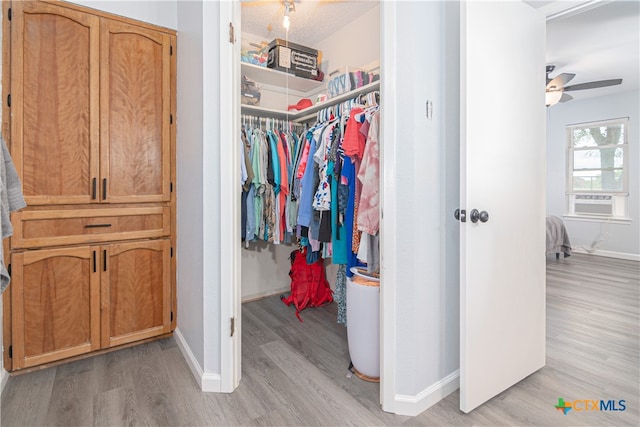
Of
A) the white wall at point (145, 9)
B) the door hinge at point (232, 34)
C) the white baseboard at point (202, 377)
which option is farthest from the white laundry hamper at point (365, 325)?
the white wall at point (145, 9)

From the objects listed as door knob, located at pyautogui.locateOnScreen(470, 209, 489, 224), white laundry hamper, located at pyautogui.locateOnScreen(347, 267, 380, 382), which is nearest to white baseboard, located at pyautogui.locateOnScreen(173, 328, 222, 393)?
white laundry hamper, located at pyautogui.locateOnScreen(347, 267, 380, 382)

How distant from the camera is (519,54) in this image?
1755 millimetres

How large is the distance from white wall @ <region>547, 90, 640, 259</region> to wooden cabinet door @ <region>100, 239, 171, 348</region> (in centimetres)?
636

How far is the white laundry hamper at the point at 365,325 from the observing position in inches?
69.5

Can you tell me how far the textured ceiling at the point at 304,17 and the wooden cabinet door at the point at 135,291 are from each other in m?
1.99

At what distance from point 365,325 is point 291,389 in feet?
1.67

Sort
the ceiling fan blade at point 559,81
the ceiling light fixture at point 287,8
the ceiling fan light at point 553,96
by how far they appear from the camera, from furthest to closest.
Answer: the ceiling fan light at point 553,96
the ceiling fan blade at point 559,81
the ceiling light fixture at point 287,8

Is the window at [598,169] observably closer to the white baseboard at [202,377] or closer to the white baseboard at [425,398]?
the white baseboard at [425,398]

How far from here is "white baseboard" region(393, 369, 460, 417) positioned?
155cm

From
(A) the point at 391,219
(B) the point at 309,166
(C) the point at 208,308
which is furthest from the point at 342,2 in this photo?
(C) the point at 208,308

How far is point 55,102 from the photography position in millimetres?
1907

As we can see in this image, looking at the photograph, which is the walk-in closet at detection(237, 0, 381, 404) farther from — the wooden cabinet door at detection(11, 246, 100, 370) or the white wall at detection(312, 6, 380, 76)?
the wooden cabinet door at detection(11, 246, 100, 370)

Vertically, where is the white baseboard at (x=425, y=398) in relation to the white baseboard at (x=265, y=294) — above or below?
below

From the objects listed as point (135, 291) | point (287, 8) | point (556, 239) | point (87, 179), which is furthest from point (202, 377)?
point (556, 239)
